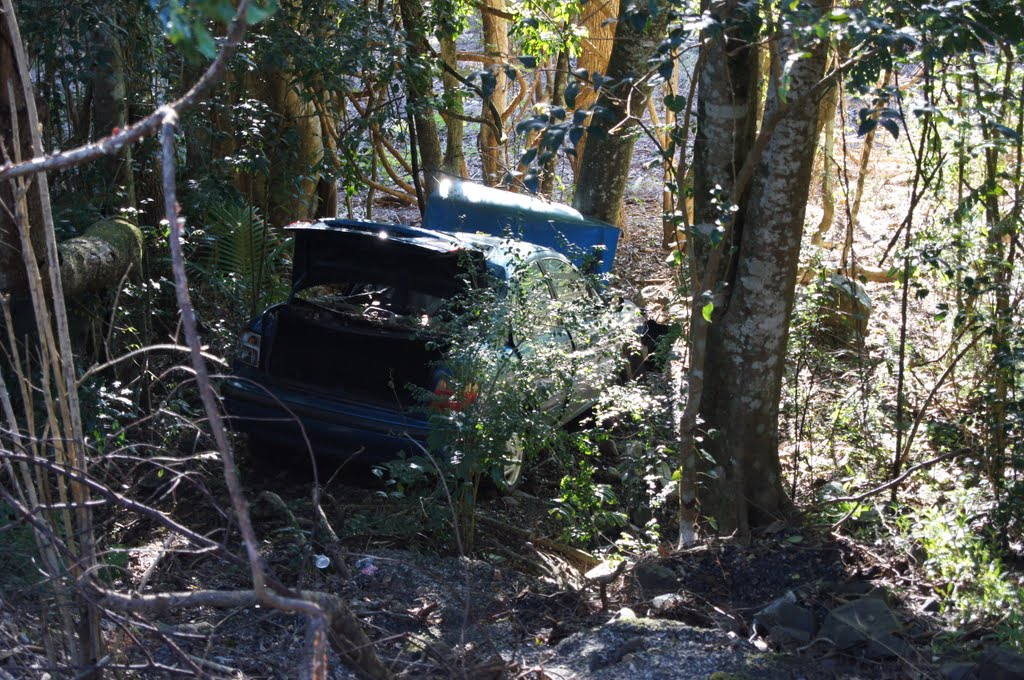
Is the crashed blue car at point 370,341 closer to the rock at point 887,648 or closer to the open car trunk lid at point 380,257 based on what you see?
the open car trunk lid at point 380,257

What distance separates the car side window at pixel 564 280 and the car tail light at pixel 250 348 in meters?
2.06

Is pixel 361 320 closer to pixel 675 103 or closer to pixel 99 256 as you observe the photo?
pixel 99 256

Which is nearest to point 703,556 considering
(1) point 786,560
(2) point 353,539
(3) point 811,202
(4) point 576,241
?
(1) point 786,560

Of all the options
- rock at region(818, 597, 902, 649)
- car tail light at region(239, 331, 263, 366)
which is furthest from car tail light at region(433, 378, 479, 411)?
rock at region(818, 597, 902, 649)

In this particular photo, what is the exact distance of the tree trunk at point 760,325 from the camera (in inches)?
214

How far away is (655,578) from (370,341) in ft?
8.24

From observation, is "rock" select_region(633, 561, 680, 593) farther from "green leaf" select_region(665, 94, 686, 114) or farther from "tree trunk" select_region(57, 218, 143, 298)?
"tree trunk" select_region(57, 218, 143, 298)

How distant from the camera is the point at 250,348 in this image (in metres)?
6.56

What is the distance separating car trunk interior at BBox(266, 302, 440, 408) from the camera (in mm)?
6258

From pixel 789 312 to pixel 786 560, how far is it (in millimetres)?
1443

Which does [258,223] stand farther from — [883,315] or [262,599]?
[262,599]

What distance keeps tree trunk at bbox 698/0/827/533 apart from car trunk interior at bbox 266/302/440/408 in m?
1.85

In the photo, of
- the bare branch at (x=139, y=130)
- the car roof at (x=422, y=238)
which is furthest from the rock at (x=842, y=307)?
the bare branch at (x=139, y=130)

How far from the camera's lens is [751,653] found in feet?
13.5
